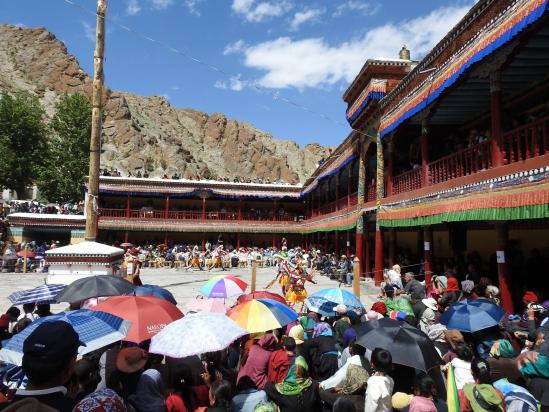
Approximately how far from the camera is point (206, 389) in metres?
3.86

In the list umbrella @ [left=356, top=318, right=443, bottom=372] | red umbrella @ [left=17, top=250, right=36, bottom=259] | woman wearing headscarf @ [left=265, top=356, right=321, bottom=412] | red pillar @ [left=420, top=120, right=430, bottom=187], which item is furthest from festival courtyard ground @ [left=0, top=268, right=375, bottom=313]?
woman wearing headscarf @ [left=265, top=356, right=321, bottom=412]

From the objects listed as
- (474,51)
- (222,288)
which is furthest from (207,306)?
(474,51)

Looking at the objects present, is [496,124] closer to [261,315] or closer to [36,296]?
[261,315]

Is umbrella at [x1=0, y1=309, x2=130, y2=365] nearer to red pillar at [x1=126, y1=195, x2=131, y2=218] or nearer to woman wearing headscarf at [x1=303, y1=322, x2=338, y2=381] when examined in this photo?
woman wearing headscarf at [x1=303, y1=322, x2=338, y2=381]

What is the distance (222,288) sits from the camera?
8.39m

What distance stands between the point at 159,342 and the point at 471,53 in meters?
8.74

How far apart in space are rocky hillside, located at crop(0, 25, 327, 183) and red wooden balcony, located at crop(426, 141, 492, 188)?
66.9 m

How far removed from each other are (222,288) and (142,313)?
11.2 ft

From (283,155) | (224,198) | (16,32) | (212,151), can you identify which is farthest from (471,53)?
(16,32)

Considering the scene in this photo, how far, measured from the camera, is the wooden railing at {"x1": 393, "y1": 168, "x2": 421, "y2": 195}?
525 inches

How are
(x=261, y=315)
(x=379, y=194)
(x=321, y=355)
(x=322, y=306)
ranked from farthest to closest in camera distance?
(x=379, y=194)
(x=322, y=306)
(x=261, y=315)
(x=321, y=355)

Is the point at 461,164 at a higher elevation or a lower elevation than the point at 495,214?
higher

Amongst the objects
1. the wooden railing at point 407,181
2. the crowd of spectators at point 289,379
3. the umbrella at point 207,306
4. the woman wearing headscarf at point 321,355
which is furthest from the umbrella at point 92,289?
the wooden railing at point 407,181

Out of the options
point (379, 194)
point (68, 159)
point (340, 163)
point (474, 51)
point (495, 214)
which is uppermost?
point (68, 159)
